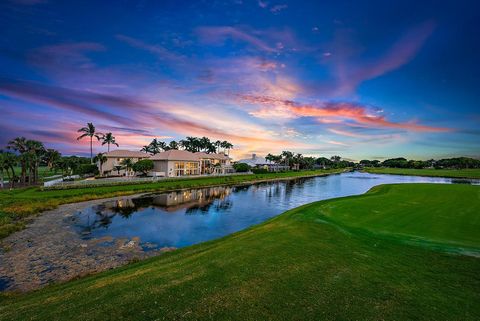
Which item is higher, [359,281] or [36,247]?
[359,281]

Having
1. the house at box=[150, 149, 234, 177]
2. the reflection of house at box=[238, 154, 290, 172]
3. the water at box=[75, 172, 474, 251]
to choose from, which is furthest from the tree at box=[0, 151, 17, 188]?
the reflection of house at box=[238, 154, 290, 172]

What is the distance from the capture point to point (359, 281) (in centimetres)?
926

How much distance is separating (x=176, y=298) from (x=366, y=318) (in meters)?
6.05

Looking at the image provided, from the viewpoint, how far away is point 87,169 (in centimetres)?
7194

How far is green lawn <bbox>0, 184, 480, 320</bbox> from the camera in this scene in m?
7.26

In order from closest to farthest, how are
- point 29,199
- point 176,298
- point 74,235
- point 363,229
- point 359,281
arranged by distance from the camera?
point 176,298, point 359,281, point 363,229, point 74,235, point 29,199

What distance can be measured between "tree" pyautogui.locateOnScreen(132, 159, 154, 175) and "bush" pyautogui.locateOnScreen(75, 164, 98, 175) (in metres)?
14.7

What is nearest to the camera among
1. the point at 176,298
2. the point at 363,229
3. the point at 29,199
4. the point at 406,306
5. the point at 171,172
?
the point at 406,306

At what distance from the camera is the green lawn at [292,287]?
7258 millimetres

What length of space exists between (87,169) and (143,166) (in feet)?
58.4

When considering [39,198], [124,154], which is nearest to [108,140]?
[124,154]

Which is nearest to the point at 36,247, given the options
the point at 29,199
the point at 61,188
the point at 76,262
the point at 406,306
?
the point at 76,262

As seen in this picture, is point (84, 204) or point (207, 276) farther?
point (84, 204)

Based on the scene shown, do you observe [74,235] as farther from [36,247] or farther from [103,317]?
[103,317]
